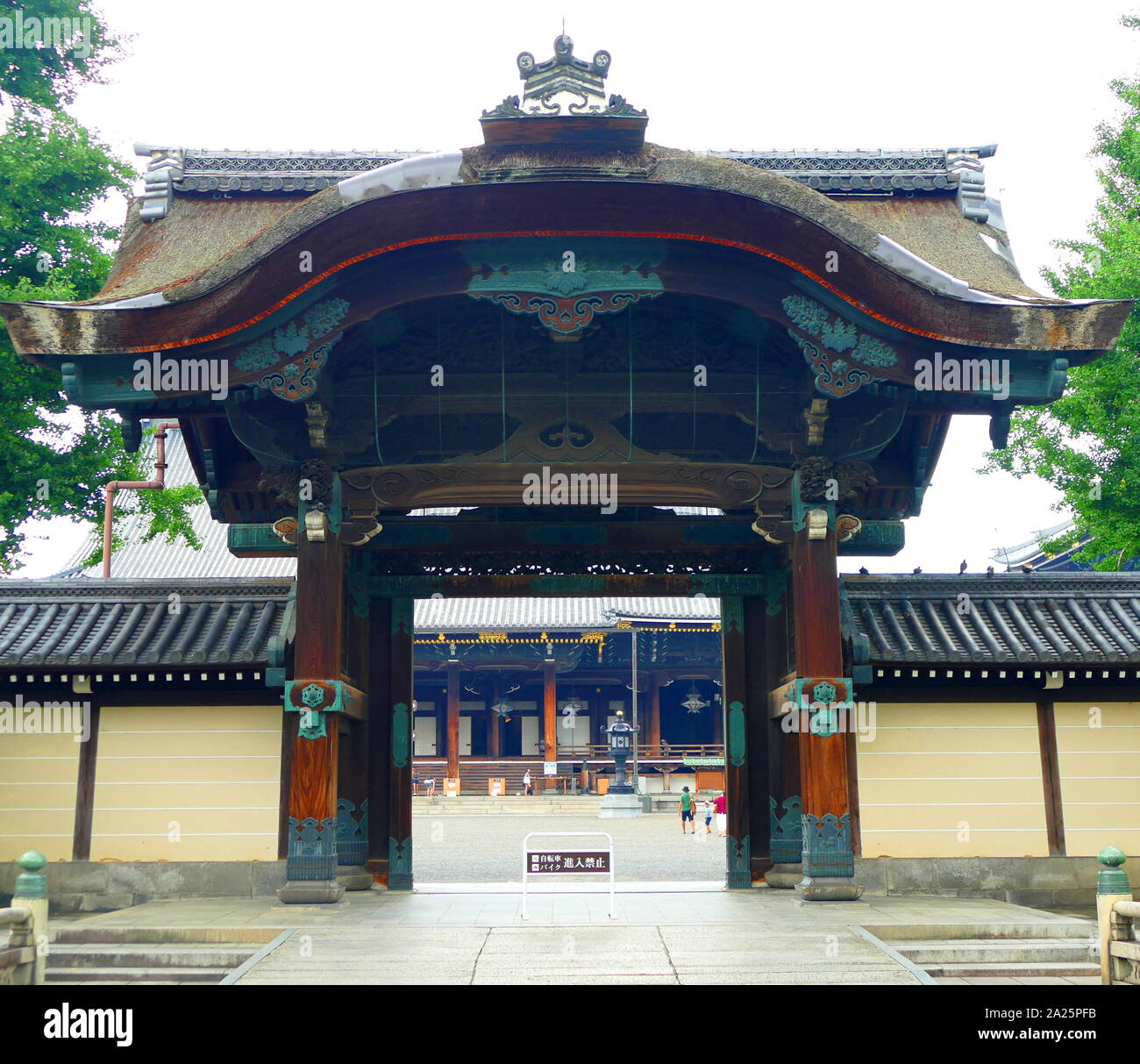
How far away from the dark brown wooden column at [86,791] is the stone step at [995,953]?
8622 mm

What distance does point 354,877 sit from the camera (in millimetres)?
12992

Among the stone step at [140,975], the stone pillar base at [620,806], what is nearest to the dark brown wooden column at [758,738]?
the stone step at [140,975]

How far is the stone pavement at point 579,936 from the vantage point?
7.89 metres

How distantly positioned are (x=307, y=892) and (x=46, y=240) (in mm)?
9665

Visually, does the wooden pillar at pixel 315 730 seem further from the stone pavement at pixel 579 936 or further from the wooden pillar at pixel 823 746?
the wooden pillar at pixel 823 746

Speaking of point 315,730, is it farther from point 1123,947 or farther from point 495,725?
point 495,725

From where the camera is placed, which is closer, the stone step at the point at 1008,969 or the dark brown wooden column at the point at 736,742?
the stone step at the point at 1008,969

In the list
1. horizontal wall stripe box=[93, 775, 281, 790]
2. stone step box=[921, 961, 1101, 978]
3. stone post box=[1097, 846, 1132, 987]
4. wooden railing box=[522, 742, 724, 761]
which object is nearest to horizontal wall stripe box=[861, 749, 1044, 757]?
stone step box=[921, 961, 1101, 978]

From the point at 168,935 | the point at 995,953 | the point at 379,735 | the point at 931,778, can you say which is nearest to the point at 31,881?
the point at 168,935

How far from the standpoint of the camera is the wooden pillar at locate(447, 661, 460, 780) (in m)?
47.6

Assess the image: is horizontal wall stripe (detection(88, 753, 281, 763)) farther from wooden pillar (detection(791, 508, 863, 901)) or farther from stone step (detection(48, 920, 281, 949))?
wooden pillar (detection(791, 508, 863, 901))

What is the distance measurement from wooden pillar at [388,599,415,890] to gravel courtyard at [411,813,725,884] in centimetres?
188

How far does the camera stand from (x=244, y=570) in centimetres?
5012

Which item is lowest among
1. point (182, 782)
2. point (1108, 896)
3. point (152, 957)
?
point (152, 957)
